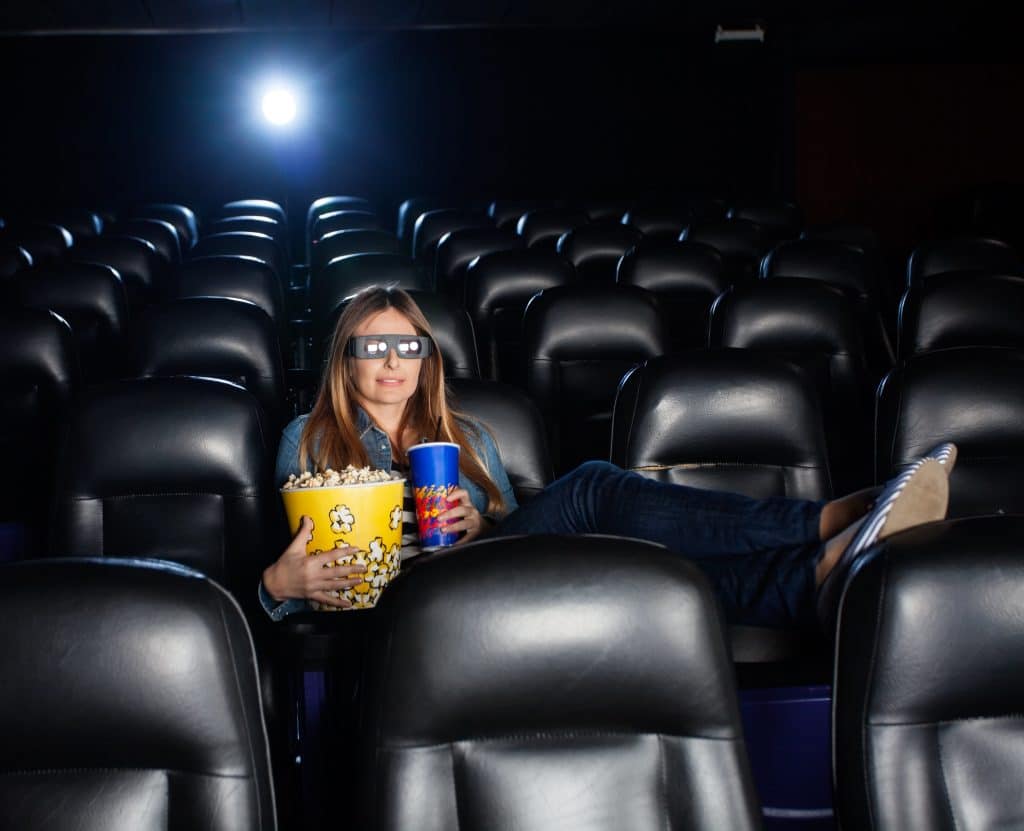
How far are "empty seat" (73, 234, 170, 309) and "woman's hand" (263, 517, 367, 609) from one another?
4440 millimetres

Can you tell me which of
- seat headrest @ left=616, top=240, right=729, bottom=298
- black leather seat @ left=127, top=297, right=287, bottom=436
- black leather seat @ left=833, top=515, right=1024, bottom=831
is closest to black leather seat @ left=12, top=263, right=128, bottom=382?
black leather seat @ left=127, top=297, right=287, bottom=436

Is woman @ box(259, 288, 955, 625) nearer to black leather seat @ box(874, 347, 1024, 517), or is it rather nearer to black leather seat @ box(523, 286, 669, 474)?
black leather seat @ box(874, 347, 1024, 517)

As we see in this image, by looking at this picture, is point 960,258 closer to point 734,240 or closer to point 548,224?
point 734,240

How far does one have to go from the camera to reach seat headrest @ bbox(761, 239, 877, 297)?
5270 millimetres

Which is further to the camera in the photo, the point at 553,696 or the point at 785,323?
the point at 785,323

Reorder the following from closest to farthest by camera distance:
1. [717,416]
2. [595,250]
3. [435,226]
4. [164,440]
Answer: [164,440], [717,416], [595,250], [435,226]

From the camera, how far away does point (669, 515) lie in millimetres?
2207

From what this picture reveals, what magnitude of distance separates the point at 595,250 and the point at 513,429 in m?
4.14

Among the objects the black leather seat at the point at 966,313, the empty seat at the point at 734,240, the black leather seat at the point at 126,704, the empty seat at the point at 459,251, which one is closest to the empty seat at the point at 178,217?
the empty seat at the point at 459,251

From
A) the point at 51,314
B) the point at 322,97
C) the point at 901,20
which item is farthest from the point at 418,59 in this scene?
the point at 51,314

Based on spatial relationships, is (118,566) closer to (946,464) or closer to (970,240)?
(946,464)

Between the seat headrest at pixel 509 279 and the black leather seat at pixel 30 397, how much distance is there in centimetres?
193

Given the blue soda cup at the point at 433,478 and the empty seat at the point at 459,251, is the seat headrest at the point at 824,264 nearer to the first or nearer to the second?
the empty seat at the point at 459,251

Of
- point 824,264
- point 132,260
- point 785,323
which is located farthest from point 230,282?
point 824,264
